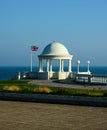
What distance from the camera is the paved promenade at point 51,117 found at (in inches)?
595

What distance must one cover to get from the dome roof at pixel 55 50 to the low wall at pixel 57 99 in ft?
86.6

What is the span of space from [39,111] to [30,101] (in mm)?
5157

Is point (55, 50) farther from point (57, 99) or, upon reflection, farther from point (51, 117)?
point (51, 117)

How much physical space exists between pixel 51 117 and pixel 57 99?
21.5ft

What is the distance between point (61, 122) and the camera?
634 inches

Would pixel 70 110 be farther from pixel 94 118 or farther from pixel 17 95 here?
pixel 17 95

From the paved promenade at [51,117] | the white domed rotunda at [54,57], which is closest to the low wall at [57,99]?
the paved promenade at [51,117]

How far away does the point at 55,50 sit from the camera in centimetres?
5259

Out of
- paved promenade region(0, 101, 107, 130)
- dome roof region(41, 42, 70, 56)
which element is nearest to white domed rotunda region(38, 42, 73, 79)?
dome roof region(41, 42, 70, 56)

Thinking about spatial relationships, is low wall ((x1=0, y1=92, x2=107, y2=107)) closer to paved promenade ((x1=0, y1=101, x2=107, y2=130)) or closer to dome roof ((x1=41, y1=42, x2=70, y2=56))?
paved promenade ((x1=0, y1=101, x2=107, y2=130))

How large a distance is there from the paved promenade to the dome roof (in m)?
30.2

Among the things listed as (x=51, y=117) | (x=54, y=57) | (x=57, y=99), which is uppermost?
(x=54, y=57)

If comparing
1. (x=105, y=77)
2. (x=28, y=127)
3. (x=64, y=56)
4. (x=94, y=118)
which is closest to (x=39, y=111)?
(x=94, y=118)

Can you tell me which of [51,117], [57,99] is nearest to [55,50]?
[57,99]
